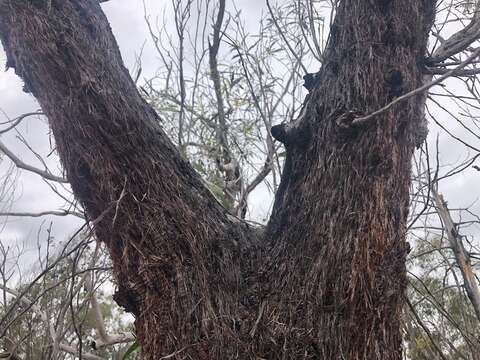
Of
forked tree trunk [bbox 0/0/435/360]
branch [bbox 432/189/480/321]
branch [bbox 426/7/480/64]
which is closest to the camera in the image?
forked tree trunk [bbox 0/0/435/360]

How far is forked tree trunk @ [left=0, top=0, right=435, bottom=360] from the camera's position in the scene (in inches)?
60.2

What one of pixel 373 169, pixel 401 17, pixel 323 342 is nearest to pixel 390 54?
pixel 401 17

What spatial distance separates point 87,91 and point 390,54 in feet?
3.57

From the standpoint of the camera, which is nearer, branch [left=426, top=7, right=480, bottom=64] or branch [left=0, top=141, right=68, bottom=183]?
branch [left=426, top=7, right=480, bottom=64]

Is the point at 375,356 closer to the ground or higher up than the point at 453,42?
closer to the ground

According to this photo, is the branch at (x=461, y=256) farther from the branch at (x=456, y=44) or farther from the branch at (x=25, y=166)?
the branch at (x=25, y=166)

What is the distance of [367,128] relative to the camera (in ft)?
5.48

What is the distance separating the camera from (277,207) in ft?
6.25

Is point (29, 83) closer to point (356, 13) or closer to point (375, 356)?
point (356, 13)

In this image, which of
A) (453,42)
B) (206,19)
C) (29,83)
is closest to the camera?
(29,83)

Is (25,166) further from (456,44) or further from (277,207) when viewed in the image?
(456,44)

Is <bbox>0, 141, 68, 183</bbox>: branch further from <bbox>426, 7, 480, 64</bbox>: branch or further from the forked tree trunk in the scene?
<bbox>426, 7, 480, 64</bbox>: branch

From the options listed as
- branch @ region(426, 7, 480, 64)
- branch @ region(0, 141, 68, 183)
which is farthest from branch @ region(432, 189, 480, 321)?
branch @ region(0, 141, 68, 183)

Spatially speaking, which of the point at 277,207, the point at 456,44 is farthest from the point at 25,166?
the point at 456,44
